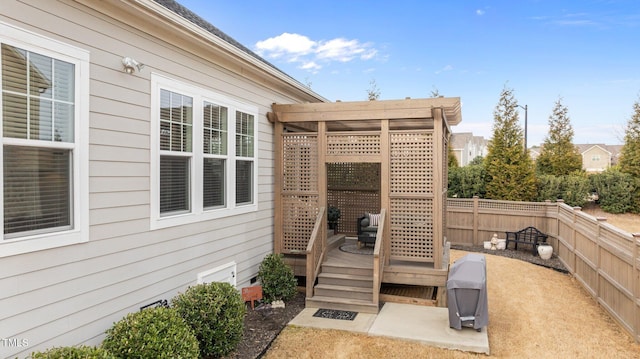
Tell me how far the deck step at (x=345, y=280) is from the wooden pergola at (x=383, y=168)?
51cm

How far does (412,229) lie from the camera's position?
7.10m

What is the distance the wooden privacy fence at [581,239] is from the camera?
19.5 feet

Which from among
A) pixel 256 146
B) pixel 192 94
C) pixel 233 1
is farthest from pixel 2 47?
pixel 233 1

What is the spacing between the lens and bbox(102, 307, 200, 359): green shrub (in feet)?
11.5

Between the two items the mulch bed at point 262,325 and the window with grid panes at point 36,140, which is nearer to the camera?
the window with grid panes at point 36,140

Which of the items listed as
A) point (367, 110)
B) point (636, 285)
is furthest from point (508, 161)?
point (367, 110)

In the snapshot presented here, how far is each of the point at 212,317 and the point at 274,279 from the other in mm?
2217

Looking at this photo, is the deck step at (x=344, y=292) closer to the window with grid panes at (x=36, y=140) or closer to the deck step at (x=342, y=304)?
the deck step at (x=342, y=304)

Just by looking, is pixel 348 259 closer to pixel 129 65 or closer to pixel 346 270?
pixel 346 270

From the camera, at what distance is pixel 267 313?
633 cm

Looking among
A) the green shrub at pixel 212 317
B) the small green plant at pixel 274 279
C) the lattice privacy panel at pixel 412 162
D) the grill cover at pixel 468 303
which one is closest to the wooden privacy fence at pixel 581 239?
the grill cover at pixel 468 303

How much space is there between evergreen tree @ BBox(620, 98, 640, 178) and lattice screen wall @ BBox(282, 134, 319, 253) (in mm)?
15106

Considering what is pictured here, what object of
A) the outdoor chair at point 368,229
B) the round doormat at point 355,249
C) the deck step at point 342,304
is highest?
the outdoor chair at point 368,229

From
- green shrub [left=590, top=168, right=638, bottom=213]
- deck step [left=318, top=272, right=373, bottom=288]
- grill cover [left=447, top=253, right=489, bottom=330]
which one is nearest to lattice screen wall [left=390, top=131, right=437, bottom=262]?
deck step [left=318, top=272, right=373, bottom=288]
